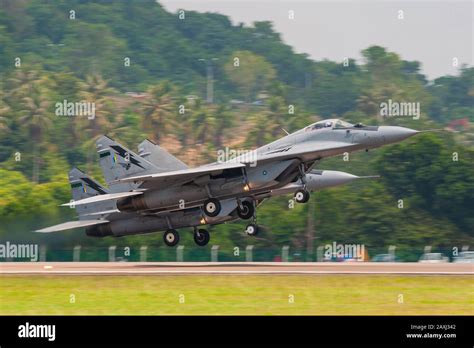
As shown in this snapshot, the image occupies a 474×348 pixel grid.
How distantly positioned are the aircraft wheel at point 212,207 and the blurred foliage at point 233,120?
10932 millimetres

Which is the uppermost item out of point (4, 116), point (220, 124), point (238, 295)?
point (4, 116)

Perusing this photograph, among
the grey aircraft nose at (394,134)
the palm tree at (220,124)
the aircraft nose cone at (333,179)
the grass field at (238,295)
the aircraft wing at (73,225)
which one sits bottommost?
the grass field at (238,295)

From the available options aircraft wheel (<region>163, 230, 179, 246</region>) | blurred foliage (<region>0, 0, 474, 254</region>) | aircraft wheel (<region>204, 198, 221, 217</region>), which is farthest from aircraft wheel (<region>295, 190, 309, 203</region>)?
blurred foliage (<region>0, 0, 474, 254</region>)

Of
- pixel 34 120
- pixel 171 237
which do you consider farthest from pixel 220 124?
pixel 171 237

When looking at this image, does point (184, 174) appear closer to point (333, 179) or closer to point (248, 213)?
point (248, 213)

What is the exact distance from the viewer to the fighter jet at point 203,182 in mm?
40000

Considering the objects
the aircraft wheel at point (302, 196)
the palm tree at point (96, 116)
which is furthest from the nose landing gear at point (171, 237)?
the palm tree at point (96, 116)

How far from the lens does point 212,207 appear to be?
41.9 m

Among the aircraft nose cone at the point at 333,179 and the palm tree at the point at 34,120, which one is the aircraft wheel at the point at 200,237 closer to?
the aircraft nose cone at the point at 333,179

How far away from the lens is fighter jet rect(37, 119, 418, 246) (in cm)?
4000

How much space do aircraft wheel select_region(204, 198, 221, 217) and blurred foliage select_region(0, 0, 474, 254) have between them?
1093 cm

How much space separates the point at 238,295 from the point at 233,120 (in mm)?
88050

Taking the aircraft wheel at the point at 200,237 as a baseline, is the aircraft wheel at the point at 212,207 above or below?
above

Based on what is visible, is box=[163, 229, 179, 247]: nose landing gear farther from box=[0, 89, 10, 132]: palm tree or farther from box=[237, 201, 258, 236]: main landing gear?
box=[0, 89, 10, 132]: palm tree
